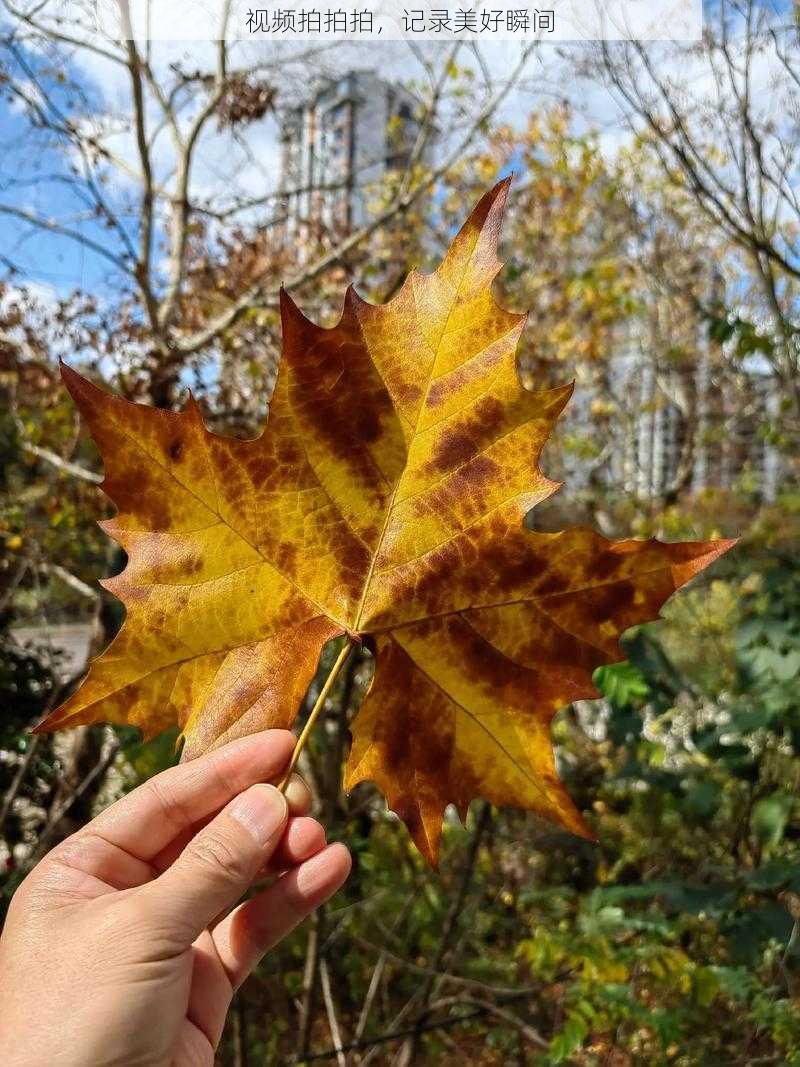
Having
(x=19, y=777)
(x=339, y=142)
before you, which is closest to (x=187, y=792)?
(x=19, y=777)

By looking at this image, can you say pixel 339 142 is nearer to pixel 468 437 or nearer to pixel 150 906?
pixel 468 437

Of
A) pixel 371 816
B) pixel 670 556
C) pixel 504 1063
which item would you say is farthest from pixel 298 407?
pixel 371 816

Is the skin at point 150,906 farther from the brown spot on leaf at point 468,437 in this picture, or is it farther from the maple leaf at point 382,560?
the brown spot on leaf at point 468,437

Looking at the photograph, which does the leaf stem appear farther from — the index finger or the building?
the building

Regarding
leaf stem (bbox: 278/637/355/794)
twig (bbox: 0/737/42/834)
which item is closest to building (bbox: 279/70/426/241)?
twig (bbox: 0/737/42/834)

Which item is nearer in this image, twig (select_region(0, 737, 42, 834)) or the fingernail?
the fingernail

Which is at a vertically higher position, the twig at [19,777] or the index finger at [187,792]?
the index finger at [187,792]

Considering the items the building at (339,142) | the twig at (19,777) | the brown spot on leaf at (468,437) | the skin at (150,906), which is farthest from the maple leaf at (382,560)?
the building at (339,142)
